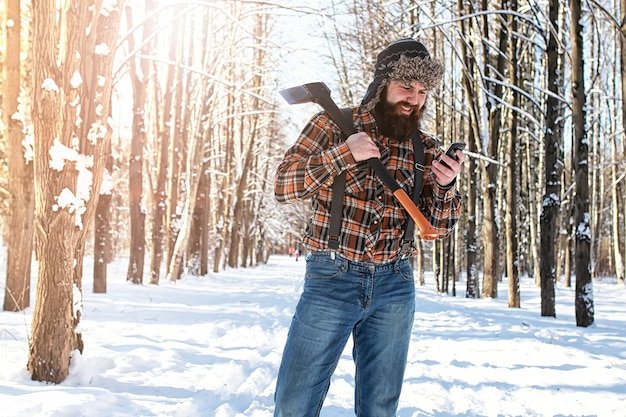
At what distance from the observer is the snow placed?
13.0ft

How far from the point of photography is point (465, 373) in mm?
5449

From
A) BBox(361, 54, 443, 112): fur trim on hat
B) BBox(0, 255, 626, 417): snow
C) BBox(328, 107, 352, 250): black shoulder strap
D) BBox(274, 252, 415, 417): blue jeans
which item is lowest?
BBox(0, 255, 626, 417): snow

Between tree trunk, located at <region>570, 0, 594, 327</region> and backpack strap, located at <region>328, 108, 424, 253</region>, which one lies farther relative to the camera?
tree trunk, located at <region>570, 0, 594, 327</region>

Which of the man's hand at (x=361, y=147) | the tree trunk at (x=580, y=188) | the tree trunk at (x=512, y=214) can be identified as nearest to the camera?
the man's hand at (x=361, y=147)

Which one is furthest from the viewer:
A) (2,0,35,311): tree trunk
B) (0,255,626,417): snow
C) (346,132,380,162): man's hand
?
(2,0,35,311): tree trunk

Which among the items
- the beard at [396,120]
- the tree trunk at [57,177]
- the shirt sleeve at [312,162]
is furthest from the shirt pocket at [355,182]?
the tree trunk at [57,177]

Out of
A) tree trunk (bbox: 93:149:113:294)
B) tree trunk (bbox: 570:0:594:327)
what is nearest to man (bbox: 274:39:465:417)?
tree trunk (bbox: 570:0:594:327)

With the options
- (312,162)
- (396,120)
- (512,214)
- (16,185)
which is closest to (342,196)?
(312,162)

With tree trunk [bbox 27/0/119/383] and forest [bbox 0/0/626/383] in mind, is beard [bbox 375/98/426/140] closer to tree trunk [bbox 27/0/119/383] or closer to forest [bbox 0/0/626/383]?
forest [bbox 0/0/626/383]

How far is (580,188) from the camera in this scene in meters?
8.51

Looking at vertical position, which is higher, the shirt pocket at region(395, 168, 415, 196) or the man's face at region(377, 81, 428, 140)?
the man's face at region(377, 81, 428, 140)

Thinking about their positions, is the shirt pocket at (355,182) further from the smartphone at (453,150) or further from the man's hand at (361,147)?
the smartphone at (453,150)

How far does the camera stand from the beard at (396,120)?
2332 millimetres

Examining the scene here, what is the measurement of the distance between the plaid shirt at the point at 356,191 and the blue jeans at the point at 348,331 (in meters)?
0.09
